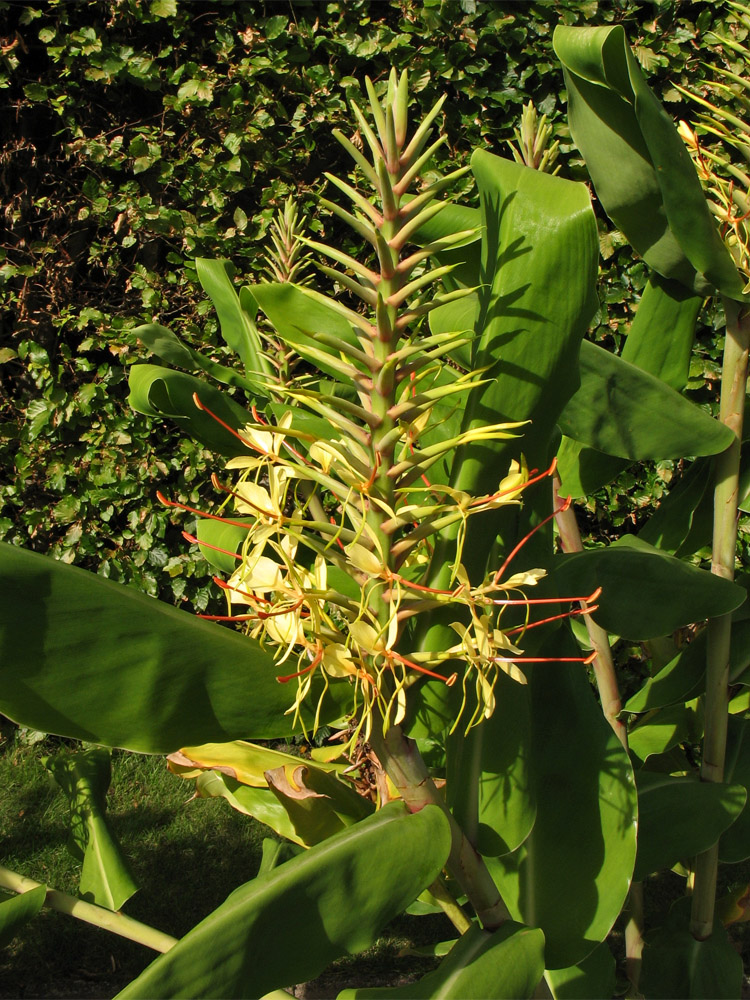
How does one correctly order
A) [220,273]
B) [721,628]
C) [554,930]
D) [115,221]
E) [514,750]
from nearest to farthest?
[514,750]
[554,930]
[721,628]
[220,273]
[115,221]

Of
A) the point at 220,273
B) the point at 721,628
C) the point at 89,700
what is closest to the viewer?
the point at 89,700

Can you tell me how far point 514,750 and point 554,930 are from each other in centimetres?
32

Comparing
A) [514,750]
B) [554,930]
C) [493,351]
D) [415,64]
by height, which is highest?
[415,64]

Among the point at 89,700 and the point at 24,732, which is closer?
the point at 89,700

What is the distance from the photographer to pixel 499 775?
1087 millimetres

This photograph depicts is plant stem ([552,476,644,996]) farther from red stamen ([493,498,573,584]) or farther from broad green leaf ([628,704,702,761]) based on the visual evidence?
red stamen ([493,498,573,584])

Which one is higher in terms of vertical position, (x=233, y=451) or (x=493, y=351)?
(x=493, y=351)

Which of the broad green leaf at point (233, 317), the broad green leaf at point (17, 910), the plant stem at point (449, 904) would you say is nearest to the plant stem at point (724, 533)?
the plant stem at point (449, 904)

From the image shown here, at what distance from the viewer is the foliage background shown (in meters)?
3.37

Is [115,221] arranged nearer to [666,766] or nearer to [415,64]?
[415,64]

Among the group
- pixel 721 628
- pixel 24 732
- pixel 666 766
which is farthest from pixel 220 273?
pixel 24 732

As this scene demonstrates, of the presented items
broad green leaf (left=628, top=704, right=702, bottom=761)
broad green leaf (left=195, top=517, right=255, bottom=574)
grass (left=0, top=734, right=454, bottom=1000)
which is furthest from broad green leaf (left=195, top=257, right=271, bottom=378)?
grass (left=0, top=734, right=454, bottom=1000)

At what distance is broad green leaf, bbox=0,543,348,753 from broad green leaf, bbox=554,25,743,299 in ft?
2.72

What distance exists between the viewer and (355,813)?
1274 millimetres
